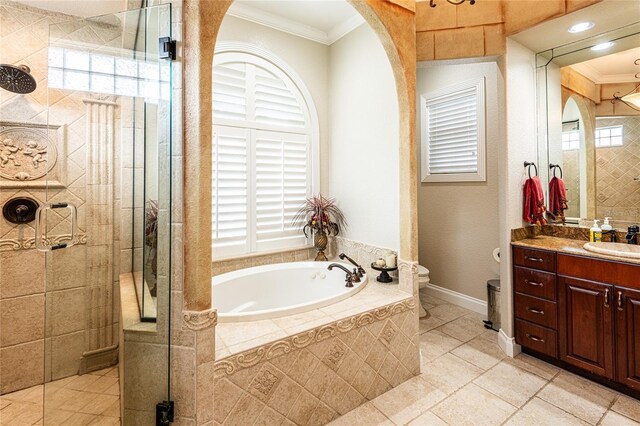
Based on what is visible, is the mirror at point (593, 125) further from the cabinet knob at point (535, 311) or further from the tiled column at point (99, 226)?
the tiled column at point (99, 226)

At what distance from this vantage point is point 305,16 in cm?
300

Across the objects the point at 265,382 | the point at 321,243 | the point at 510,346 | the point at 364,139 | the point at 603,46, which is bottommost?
the point at 510,346

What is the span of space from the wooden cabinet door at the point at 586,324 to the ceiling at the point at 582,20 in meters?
1.87

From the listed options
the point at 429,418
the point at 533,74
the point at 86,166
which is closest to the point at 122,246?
the point at 86,166

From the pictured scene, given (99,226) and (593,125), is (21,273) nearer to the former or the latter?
(99,226)

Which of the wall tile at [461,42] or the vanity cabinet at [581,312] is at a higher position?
the wall tile at [461,42]

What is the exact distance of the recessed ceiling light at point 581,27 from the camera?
86.0 inches

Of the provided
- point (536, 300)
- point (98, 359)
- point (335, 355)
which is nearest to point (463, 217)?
point (536, 300)

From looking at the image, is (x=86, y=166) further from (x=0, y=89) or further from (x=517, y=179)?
(x=517, y=179)

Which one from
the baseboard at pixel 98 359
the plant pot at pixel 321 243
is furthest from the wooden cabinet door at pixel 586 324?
the baseboard at pixel 98 359

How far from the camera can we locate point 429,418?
172 cm

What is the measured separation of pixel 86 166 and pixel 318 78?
2.39m

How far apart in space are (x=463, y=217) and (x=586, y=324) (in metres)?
1.53

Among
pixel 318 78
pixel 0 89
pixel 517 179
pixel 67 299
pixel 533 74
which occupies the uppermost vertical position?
pixel 318 78
